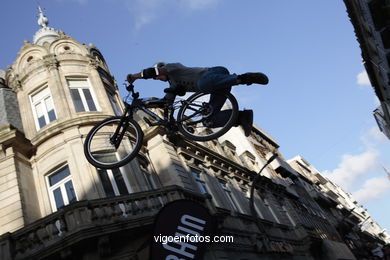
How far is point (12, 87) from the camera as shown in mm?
16984

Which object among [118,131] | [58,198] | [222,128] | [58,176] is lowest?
[222,128]

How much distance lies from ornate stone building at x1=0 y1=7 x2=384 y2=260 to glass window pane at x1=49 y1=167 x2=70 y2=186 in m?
0.04

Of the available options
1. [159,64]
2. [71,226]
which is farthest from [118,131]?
[71,226]

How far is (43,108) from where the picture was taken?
51.1 feet

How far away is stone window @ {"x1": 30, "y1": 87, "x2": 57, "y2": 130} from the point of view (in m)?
15.2

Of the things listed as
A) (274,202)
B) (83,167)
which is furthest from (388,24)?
(83,167)

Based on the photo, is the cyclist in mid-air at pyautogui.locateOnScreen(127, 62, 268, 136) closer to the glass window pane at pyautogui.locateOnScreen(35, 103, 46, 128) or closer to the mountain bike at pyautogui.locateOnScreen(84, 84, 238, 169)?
the mountain bike at pyautogui.locateOnScreen(84, 84, 238, 169)

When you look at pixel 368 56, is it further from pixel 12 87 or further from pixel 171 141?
pixel 12 87

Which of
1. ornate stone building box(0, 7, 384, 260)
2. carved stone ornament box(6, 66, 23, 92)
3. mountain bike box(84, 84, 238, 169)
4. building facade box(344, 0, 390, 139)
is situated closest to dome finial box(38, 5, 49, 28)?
ornate stone building box(0, 7, 384, 260)

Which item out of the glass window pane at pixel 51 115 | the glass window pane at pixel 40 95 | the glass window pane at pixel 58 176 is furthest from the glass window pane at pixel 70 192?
the glass window pane at pixel 40 95

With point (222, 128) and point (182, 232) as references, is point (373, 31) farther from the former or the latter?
point (182, 232)

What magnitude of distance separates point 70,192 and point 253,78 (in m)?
9.27

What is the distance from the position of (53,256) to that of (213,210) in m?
6.24

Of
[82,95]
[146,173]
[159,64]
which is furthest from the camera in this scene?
[82,95]
